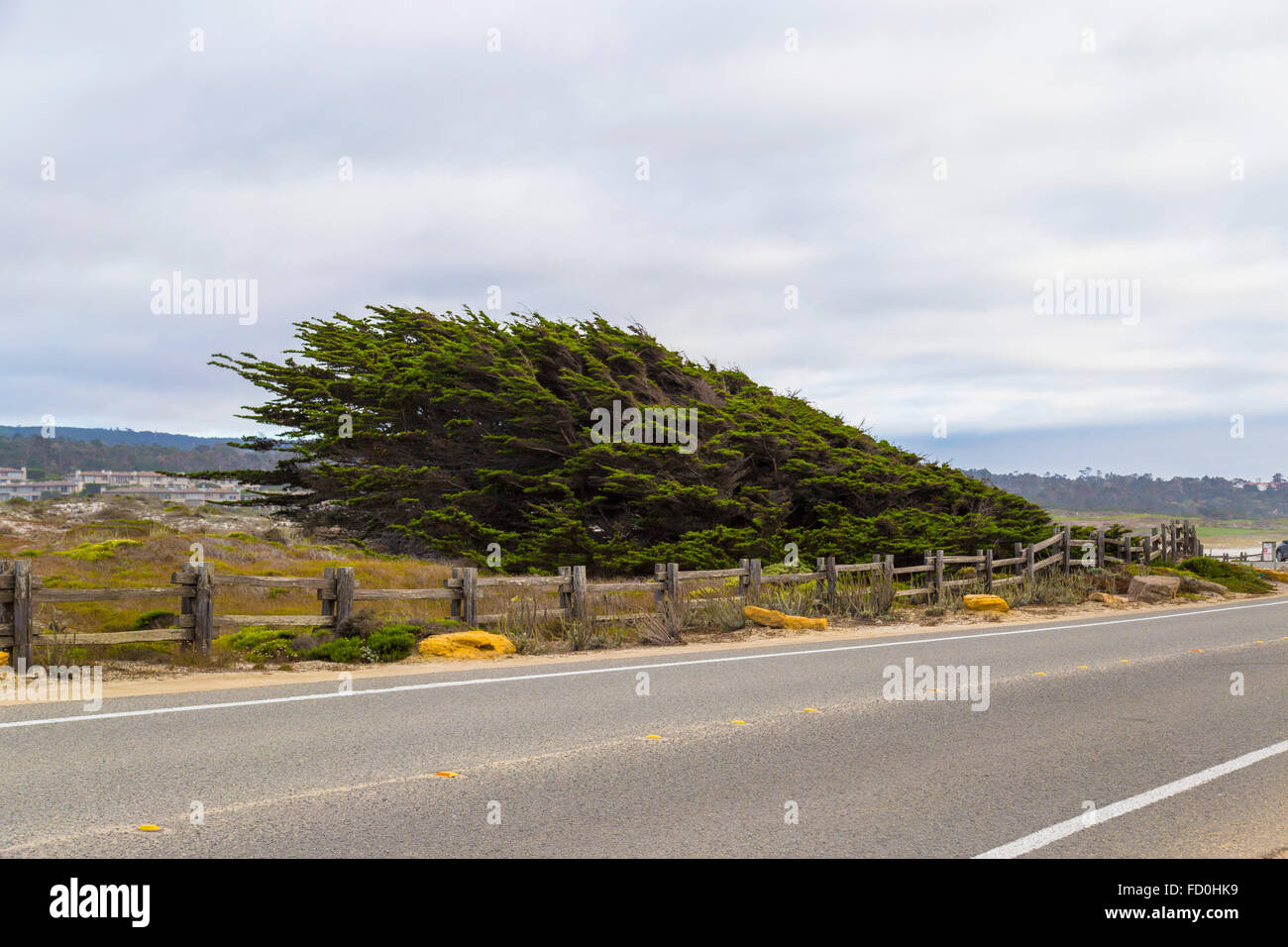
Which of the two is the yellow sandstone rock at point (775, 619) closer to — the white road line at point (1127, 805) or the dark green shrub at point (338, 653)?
the dark green shrub at point (338, 653)

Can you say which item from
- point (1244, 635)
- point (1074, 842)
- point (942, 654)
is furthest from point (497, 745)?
point (1244, 635)

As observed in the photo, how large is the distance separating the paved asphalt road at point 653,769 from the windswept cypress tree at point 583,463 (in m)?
17.9

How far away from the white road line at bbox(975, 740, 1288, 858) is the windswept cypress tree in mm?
20653

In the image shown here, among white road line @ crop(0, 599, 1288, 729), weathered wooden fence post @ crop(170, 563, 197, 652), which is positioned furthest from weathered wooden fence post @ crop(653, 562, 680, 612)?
weathered wooden fence post @ crop(170, 563, 197, 652)

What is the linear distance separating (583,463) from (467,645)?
16.8m

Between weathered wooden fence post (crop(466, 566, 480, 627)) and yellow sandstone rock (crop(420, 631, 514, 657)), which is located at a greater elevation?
weathered wooden fence post (crop(466, 566, 480, 627))

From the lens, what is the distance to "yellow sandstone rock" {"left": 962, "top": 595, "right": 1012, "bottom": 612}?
71.6 ft

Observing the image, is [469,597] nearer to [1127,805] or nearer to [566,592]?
[566,592]

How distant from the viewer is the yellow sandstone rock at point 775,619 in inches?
688

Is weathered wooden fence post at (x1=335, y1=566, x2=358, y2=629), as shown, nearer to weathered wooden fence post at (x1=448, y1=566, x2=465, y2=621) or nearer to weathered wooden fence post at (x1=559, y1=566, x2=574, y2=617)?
weathered wooden fence post at (x1=448, y1=566, x2=465, y2=621)

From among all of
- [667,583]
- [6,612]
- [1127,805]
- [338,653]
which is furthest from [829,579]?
[6,612]

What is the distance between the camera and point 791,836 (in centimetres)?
515

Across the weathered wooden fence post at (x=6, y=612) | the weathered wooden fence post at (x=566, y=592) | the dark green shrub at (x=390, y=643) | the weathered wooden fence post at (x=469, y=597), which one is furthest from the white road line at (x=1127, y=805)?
the weathered wooden fence post at (x=6, y=612)

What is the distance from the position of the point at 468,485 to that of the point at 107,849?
29085 mm
